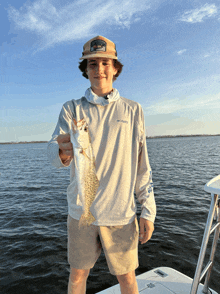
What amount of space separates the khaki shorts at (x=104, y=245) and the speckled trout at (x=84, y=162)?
18.4 inches

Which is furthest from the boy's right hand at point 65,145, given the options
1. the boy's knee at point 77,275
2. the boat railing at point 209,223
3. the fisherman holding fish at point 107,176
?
the boat railing at point 209,223

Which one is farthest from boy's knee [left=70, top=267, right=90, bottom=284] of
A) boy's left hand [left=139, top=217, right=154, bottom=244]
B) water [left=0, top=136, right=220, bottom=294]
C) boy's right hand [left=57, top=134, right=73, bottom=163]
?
water [left=0, top=136, right=220, bottom=294]

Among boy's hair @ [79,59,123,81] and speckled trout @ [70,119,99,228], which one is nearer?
speckled trout @ [70,119,99,228]

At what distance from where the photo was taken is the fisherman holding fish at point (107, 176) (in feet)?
7.91

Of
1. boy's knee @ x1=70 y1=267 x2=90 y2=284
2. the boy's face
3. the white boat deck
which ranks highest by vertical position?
the boy's face

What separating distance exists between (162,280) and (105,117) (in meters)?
3.26

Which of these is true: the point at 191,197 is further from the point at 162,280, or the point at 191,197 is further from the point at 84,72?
the point at 84,72

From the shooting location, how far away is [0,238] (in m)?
8.75

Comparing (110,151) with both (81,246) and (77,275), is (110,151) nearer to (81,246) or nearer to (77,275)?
(81,246)

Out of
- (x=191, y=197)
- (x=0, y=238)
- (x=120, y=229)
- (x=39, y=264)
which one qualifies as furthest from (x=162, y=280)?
(x=191, y=197)

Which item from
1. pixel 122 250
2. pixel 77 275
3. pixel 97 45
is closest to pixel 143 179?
pixel 122 250

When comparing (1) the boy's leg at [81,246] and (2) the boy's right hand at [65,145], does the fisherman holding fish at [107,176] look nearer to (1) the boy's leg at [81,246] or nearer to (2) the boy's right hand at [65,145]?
(1) the boy's leg at [81,246]

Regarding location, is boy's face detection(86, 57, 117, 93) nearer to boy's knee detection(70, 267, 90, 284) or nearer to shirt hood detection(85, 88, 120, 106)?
shirt hood detection(85, 88, 120, 106)

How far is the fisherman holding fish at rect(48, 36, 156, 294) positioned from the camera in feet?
7.91
